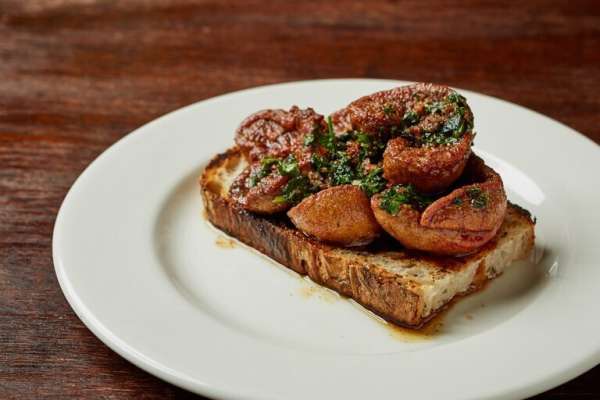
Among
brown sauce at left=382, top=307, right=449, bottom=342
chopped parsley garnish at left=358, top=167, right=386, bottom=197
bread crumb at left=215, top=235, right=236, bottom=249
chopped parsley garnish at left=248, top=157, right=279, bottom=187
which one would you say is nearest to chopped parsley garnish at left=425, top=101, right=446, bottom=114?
Result: chopped parsley garnish at left=358, top=167, right=386, bottom=197

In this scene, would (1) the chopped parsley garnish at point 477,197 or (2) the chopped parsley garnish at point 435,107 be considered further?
(2) the chopped parsley garnish at point 435,107

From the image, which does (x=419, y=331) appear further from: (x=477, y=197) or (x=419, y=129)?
(x=419, y=129)

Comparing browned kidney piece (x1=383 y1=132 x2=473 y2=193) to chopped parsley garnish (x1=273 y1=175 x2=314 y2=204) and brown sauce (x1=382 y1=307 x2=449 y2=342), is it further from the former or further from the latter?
brown sauce (x1=382 y1=307 x2=449 y2=342)

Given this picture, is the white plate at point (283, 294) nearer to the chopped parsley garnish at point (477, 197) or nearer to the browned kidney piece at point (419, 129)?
the chopped parsley garnish at point (477, 197)

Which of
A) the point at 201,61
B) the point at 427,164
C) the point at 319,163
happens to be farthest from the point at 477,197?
the point at 201,61

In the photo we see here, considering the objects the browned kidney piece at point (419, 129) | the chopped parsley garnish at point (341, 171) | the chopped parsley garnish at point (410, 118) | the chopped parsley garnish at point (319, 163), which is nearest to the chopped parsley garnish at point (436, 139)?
the browned kidney piece at point (419, 129)

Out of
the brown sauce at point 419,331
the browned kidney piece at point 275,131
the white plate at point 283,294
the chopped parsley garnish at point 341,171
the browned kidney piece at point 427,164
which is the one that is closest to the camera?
the white plate at point 283,294

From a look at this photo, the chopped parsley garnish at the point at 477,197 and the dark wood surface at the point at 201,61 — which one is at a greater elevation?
the chopped parsley garnish at the point at 477,197
